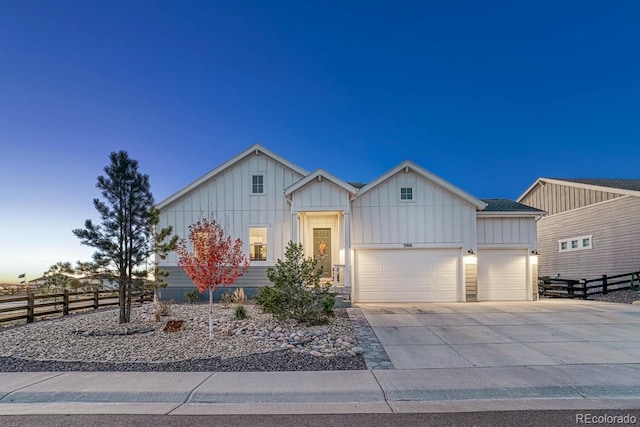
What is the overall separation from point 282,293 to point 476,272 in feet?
28.9

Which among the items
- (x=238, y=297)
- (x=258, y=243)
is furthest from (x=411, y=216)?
(x=238, y=297)

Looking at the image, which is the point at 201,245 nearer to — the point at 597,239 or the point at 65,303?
the point at 65,303

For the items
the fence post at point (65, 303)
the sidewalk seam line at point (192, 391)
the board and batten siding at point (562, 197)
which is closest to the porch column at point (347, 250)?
the sidewalk seam line at point (192, 391)

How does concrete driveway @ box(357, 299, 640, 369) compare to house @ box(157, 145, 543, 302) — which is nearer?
concrete driveway @ box(357, 299, 640, 369)

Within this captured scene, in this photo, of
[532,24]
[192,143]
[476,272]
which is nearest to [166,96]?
[192,143]

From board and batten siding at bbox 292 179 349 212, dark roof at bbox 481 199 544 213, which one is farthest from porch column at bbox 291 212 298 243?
dark roof at bbox 481 199 544 213

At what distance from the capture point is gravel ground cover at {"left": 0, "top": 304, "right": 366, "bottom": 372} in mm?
6867

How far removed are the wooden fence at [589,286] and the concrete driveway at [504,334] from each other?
13.6 feet

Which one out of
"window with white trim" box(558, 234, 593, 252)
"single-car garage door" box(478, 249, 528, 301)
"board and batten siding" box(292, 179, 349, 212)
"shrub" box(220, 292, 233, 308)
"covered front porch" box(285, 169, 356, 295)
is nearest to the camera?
"shrub" box(220, 292, 233, 308)

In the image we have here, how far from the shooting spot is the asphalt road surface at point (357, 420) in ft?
14.1

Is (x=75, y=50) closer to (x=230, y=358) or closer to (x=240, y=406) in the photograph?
(x=230, y=358)

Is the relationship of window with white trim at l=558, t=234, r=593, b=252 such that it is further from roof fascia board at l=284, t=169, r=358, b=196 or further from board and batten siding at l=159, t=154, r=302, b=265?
board and batten siding at l=159, t=154, r=302, b=265

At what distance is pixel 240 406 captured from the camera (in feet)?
16.3

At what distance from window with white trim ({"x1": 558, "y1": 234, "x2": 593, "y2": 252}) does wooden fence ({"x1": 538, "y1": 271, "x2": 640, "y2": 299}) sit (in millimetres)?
2256
